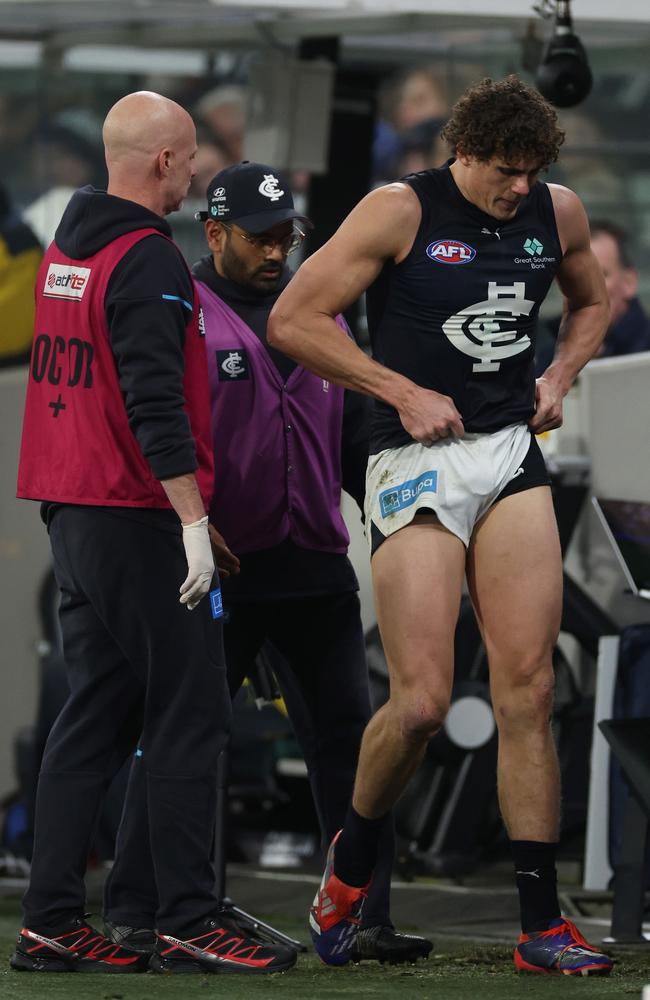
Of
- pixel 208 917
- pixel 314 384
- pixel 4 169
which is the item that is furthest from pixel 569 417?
pixel 4 169

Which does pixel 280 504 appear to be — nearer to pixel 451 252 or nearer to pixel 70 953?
pixel 451 252

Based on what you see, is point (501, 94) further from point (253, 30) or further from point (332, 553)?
point (253, 30)

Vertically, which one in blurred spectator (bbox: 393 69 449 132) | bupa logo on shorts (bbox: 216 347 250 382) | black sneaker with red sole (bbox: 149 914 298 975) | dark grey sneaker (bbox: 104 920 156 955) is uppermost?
blurred spectator (bbox: 393 69 449 132)

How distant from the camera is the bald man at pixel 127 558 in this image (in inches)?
144

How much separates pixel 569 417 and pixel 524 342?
206 cm

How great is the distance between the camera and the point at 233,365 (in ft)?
13.6

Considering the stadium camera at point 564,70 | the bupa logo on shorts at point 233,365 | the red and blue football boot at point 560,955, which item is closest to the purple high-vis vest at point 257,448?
the bupa logo on shorts at point 233,365

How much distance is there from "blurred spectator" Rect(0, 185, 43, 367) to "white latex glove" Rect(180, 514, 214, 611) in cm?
381


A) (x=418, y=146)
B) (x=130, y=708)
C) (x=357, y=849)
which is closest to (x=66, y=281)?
(x=130, y=708)

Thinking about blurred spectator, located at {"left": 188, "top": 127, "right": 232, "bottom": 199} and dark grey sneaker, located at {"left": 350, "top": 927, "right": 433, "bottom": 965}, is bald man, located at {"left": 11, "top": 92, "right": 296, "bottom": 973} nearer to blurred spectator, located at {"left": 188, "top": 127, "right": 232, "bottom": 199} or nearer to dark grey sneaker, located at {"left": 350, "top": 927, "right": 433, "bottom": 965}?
dark grey sneaker, located at {"left": 350, "top": 927, "right": 433, "bottom": 965}

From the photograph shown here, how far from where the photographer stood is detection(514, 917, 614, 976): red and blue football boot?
3645 mm

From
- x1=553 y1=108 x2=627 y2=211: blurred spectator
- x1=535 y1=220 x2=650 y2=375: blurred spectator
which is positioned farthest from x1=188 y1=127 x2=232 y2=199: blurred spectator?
x1=535 y1=220 x2=650 y2=375: blurred spectator

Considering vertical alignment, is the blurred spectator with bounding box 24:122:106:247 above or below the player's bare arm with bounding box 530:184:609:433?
above

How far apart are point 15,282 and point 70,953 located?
4.34 metres
